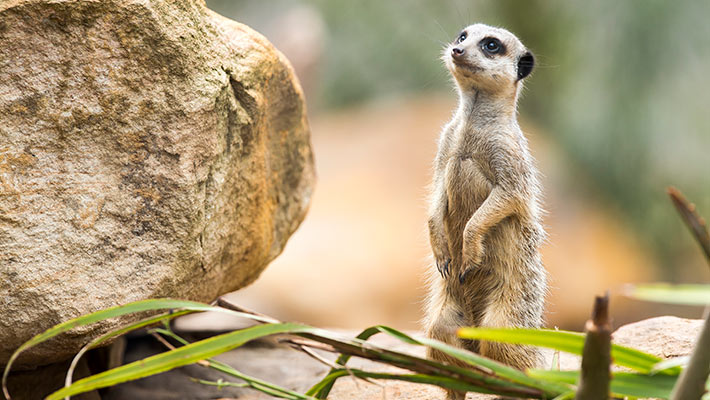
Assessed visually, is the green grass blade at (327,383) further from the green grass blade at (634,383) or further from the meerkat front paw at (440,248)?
the meerkat front paw at (440,248)

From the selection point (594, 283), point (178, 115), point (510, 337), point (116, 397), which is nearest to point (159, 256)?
point (178, 115)

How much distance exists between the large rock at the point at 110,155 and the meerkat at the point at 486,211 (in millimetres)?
731

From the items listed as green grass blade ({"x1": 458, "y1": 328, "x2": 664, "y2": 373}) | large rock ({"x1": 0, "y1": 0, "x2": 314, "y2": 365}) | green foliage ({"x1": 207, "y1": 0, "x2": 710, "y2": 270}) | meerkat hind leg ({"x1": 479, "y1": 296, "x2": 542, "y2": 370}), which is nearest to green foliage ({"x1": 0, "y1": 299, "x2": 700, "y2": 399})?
green grass blade ({"x1": 458, "y1": 328, "x2": 664, "y2": 373})

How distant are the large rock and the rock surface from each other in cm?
59

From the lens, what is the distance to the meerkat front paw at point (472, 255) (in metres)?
2.31

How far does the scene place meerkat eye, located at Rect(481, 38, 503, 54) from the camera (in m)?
2.48

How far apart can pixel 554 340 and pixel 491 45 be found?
4.42 ft

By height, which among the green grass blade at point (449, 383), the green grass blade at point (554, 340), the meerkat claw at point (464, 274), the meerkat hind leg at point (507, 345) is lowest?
the green grass blade at point (449, 383)

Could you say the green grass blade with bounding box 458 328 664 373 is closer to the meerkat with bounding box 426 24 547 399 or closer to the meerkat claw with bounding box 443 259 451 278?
the meerkat with bounding box 426 24 547 399

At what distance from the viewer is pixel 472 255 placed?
2314 mm

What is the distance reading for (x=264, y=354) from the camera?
129 inches

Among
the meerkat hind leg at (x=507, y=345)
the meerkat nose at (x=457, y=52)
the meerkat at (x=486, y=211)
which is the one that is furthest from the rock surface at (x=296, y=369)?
the meerkat nose at (x=457, y=52)

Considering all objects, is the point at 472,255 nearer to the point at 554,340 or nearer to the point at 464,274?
the point at 464,274

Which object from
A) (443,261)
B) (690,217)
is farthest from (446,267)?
(690,217)
